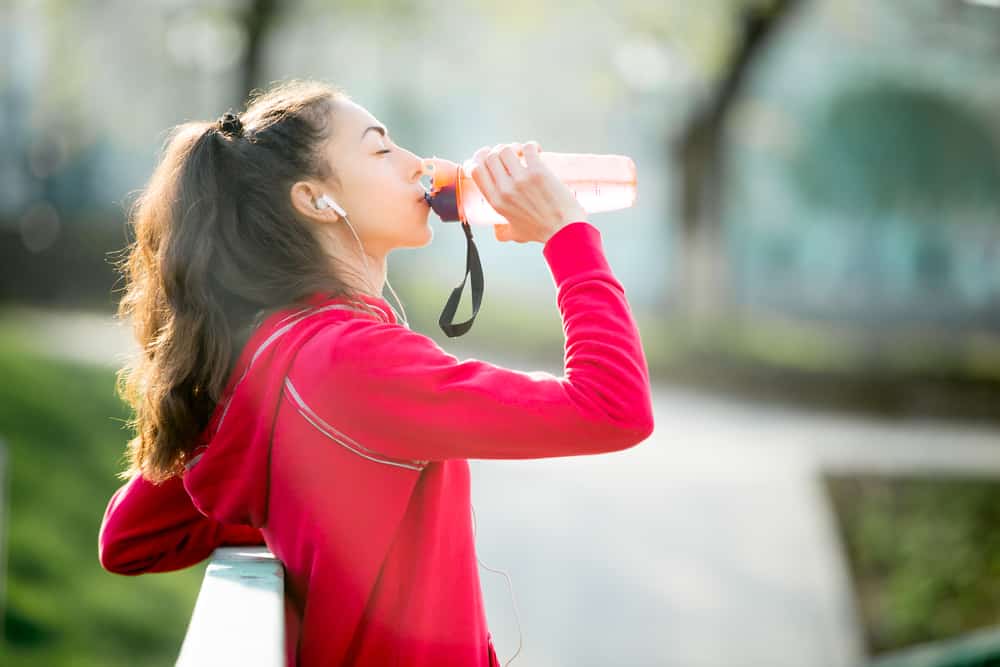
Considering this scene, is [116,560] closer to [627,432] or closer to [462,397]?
[462,397]

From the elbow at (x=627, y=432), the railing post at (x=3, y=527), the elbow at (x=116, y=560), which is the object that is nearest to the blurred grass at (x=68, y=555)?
the railing post at (x=3, y=527)

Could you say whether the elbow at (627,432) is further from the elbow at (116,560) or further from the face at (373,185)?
the elbow at (116,560)

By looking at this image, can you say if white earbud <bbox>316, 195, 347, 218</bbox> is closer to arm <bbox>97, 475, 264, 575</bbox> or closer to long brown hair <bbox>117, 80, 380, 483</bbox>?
long brown hair <bbox>117, 80, 380, 483</bbox>

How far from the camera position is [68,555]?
5.87 m

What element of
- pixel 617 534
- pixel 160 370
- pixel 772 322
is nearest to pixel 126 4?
pixel 772 322

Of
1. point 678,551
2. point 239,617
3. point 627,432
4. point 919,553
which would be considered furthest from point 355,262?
point 919,553

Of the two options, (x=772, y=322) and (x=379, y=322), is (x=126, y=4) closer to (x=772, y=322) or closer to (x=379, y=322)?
(x=772, y=322)

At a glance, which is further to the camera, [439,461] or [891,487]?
[891,487]

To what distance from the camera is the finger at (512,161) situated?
6.23 ft

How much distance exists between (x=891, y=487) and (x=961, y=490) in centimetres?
60

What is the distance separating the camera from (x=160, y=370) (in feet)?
6.35

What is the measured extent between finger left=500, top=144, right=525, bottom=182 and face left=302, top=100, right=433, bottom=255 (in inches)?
7.2

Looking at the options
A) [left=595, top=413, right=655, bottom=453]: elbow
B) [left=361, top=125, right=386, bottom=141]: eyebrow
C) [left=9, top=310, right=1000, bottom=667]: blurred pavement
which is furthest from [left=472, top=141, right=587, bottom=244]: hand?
[left=9, top=310, right=1000, bottom=667]: blurred pavement

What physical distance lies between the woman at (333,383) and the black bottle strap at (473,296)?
89 mm
